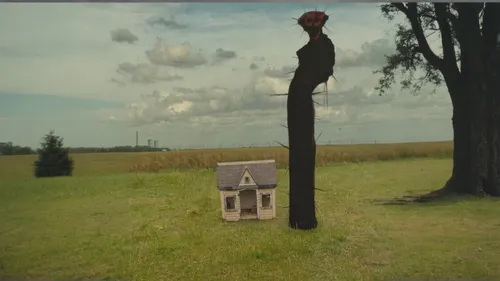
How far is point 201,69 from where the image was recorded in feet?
8.94

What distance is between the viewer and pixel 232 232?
2.69 metres

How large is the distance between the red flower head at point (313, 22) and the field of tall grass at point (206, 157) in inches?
20.3

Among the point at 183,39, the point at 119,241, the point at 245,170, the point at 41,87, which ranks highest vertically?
the point at 183,39

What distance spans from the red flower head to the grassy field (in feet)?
2.02

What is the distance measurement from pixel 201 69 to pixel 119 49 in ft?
1.24

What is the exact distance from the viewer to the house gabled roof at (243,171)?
8.96ft

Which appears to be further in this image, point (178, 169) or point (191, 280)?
point (178, 169)

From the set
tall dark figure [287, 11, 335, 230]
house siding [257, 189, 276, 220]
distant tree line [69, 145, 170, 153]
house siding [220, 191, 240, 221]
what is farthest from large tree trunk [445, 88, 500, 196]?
distant tree line [69, 145, 170, 153]

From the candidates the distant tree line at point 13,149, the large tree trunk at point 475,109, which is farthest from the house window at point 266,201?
the distant tree line at point 13,149

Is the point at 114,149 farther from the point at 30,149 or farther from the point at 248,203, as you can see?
the point at 248,203

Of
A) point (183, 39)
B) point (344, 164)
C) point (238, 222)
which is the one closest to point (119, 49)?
point (183, 39)

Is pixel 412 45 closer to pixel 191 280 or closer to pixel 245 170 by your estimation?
pixel 245 170

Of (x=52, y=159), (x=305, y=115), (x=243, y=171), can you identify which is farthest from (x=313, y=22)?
(x=52, y=159)

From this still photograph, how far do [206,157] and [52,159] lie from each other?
2.33 feet
